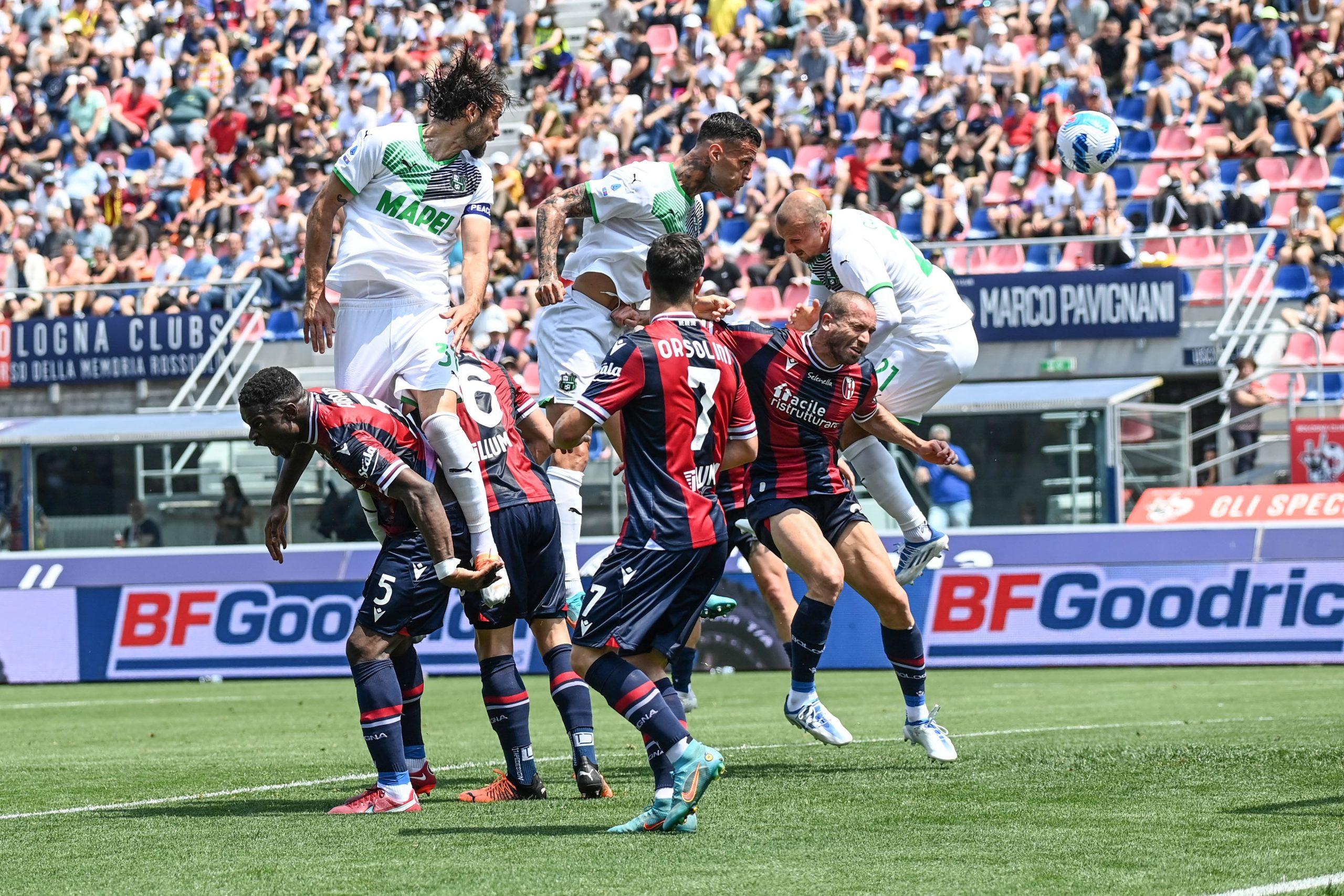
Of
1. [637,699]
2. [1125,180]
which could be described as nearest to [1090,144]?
[637,699]

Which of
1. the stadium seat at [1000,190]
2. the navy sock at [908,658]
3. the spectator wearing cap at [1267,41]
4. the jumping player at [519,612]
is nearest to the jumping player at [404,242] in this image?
the jumping player at [519,612]

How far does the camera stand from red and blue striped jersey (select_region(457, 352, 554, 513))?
A: 735cm

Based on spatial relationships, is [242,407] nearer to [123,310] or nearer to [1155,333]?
[1155,333]

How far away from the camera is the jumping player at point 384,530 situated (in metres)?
6.62

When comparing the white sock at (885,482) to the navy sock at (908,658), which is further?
the white sock at (885,482)

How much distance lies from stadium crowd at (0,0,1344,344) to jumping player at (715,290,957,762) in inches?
500

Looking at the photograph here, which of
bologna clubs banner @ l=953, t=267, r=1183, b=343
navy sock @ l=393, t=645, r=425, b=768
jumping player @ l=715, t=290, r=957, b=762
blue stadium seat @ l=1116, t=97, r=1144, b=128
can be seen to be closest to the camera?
navy sock @ l=393, t=645, r=425, b=768

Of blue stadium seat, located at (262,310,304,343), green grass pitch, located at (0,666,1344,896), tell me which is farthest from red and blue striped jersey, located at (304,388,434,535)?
blue stadium seat, located at (262,310,304,343)

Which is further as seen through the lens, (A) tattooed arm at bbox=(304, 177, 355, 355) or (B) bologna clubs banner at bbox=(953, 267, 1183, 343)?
(B) bologna clubs banner at bbox=(953, 267, 1183, 343)

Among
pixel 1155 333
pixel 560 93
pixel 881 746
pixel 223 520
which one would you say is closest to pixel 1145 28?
pixel 1155 333

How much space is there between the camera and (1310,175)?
21531 mm

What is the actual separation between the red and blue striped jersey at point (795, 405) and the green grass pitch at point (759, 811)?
4.17ft

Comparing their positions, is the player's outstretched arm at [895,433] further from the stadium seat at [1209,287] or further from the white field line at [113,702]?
the stadium seat at [1209,287]

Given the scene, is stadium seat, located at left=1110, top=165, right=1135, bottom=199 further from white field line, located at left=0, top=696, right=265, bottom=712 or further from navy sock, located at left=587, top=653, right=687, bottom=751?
navy sock, located at left=587, top=653, right=687, bottom=751
